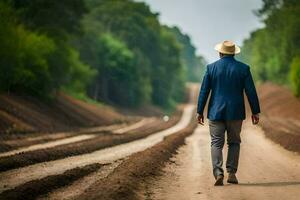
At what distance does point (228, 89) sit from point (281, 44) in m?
68.2

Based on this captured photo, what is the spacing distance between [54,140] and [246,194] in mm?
24458

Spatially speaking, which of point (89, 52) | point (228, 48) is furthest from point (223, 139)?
point (89, 52)

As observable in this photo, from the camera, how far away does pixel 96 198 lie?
10.2m

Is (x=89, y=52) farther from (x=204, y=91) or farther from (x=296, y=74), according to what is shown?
(x=204, y=91)

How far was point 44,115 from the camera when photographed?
50844 millimetres

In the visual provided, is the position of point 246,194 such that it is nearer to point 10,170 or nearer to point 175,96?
point 10,170

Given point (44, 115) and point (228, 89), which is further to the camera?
point (44, 115)

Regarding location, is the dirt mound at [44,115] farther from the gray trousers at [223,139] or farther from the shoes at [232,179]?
the shoes at [232,179]

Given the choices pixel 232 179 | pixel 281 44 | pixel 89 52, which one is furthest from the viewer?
pixel 89 52

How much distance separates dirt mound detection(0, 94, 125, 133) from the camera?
1641 inches

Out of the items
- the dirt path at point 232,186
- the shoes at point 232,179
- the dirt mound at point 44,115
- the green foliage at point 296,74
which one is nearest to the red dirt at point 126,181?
the dirt path at point 232,186

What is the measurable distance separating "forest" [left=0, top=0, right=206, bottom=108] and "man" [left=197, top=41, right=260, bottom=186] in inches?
1332

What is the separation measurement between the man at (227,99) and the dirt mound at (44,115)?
26450 mm

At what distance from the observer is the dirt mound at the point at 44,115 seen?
1641 inches
